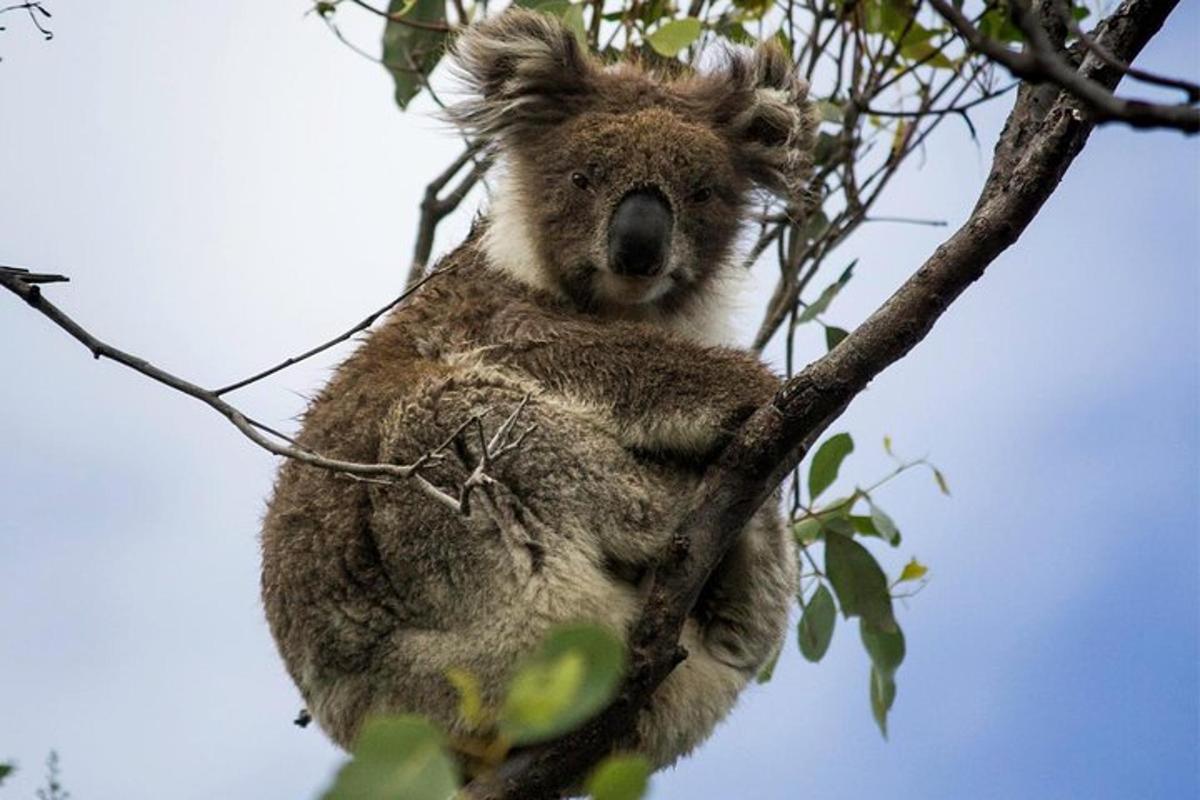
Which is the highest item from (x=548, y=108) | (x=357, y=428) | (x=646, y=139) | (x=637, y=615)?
(x=548, y=108)

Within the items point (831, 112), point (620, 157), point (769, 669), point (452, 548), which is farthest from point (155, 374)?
point (831, 112)

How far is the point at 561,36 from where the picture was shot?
4527mm

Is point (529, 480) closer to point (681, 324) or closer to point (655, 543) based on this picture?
point (655, 543)

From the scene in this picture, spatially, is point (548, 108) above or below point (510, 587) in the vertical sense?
above

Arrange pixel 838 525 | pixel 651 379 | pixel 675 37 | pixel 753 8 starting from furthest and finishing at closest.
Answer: pixel 753 8, pixel 838 525, pixel 675 37, pixel 651 379

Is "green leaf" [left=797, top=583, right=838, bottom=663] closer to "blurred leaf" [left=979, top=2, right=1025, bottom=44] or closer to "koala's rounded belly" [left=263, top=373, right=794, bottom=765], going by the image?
"koala's rounded belly" [left=263, top=373, right=794, bottom=765]

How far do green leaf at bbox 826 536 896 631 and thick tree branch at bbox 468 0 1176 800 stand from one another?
153 centimetres

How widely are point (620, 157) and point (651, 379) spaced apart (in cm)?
78

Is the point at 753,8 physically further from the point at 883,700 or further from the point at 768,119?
the point at 883,700

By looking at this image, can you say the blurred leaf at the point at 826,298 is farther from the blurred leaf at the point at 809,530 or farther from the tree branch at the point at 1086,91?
the tree branch at the point at 1086,91

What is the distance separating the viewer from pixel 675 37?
4484mm

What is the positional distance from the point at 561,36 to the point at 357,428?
145cm

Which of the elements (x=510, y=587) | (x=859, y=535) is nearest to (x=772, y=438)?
(x=510, y=587)

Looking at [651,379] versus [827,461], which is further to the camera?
[827,461]
